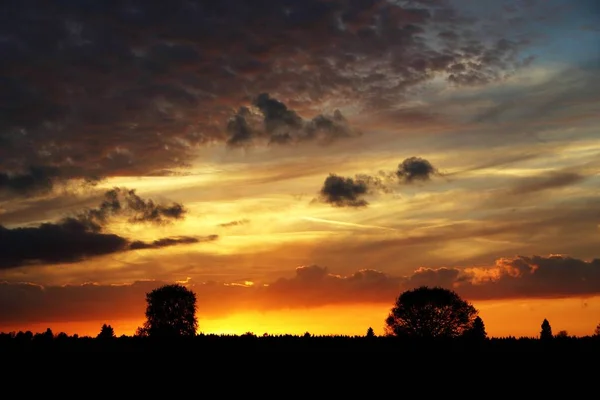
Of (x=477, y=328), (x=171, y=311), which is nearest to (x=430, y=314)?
(x=477, y=328)

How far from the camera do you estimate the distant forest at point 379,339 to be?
7119 centimetres

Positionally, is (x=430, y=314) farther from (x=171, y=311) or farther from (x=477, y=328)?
(x=171, y=311)

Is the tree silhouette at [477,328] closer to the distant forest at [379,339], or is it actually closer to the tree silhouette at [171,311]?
the distant forest at [379,339]

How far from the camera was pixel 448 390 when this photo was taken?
47.8 meters

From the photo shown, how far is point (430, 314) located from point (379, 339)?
50.7 metres

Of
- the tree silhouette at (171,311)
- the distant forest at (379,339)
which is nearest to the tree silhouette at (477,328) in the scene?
the distant forest at (379,339)

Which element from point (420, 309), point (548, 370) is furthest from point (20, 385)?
point (420, 309)

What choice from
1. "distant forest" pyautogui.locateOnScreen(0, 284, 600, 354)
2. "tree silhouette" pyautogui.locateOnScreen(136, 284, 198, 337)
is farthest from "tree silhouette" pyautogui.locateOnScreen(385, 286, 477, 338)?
"tree silhouette" pyautogui.locateOnScreen(136, 284, 198, 337)

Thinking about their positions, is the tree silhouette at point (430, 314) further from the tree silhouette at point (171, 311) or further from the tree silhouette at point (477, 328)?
the tree silhouette at point (171, 311)

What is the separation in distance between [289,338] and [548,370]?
35.2 m

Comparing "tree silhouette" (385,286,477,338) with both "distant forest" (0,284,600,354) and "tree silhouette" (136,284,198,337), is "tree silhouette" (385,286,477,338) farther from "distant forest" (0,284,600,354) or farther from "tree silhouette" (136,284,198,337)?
"tree silhouette" (136,284,198,337)

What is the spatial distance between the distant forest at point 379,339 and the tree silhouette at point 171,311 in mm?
184

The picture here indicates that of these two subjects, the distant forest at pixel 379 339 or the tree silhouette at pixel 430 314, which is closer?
the distant forest at pixel 379 339

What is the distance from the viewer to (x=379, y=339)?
279 ft
